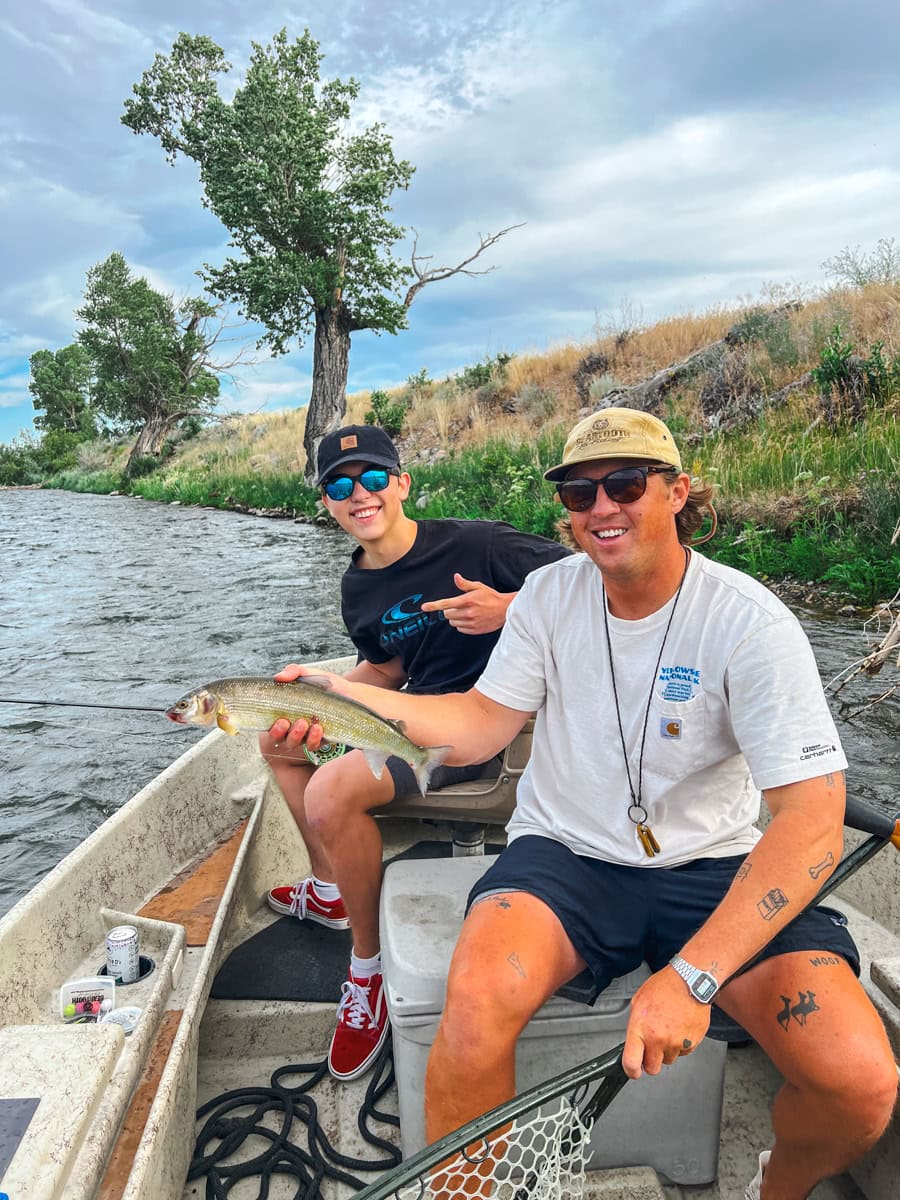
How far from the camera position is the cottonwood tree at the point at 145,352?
4728 cm

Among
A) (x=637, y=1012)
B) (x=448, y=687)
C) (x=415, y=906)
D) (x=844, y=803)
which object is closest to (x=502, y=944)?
(x=637, y=1012)

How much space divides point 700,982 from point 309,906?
218cm

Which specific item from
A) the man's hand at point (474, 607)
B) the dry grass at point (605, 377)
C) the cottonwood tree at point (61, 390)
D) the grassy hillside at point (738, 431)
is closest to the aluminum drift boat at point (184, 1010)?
the man's hand at point (474, 607)

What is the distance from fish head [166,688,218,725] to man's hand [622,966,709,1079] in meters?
1.67

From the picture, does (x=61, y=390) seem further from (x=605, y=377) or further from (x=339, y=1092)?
(x=339, y=1092)

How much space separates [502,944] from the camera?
6.75ft

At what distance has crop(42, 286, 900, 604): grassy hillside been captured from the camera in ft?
33.5

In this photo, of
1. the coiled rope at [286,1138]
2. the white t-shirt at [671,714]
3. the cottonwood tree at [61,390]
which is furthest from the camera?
the cottonwood tree at [61,390]

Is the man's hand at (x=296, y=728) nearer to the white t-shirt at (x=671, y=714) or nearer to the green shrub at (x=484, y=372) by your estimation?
the white t-shirt at (x=671, y=714)

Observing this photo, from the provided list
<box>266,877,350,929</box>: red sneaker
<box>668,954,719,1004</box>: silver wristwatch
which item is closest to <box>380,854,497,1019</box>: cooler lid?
<box>668,954,719,1004</box>: silver wristwatch

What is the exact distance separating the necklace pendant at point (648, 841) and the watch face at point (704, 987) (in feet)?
1.50

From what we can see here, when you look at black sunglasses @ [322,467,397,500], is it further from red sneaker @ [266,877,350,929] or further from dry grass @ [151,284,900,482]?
dry grass @ [151,284,900,482]

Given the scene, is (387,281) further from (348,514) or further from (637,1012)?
(637,1012)

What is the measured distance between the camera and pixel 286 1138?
2.64 metres
